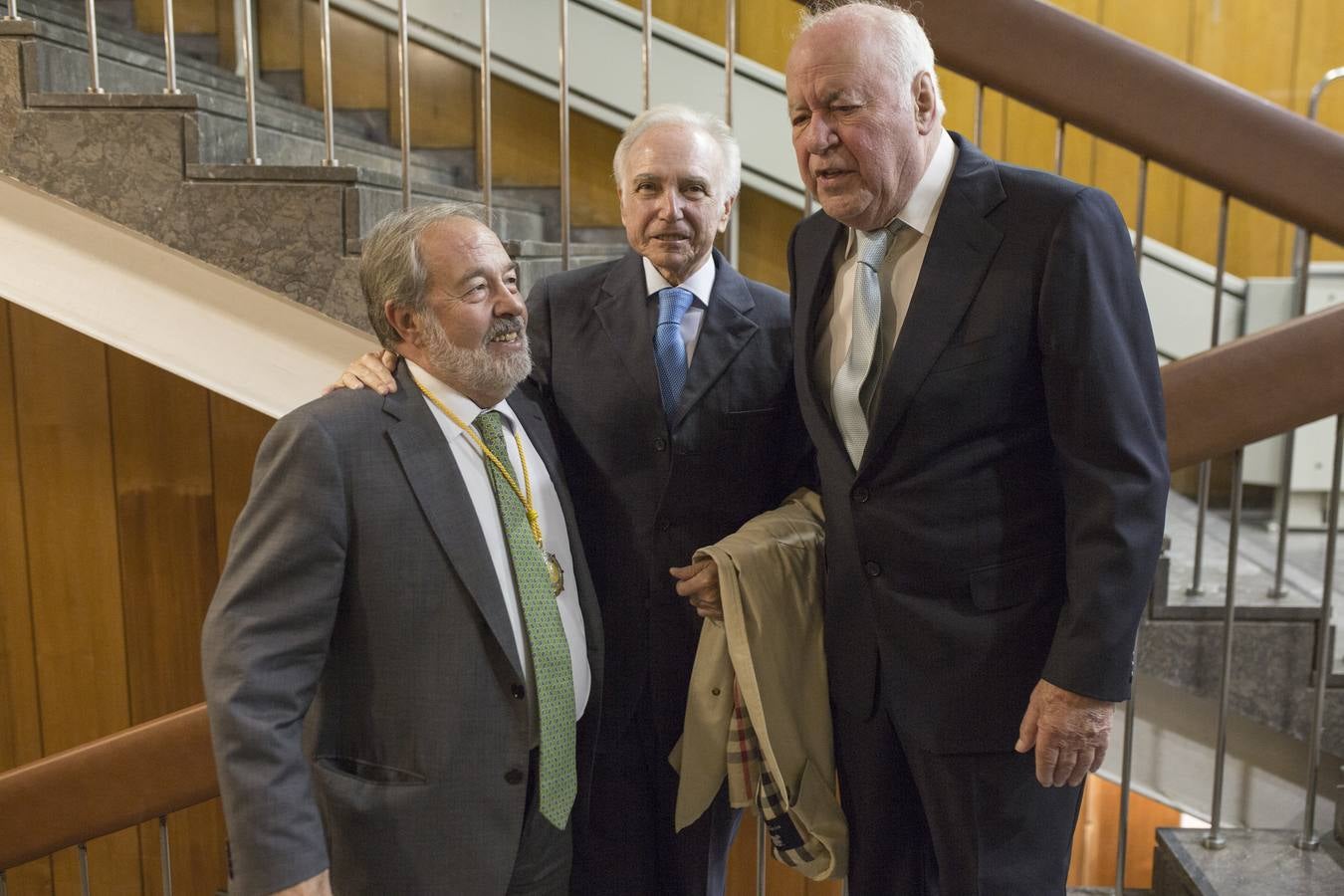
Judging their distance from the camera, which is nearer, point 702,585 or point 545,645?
point 545,645

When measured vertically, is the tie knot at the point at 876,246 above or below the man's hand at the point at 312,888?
above

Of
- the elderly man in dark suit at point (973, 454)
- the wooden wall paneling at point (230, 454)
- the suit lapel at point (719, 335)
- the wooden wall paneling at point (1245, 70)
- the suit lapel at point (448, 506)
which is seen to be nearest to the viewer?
the elderly man in dark suit at point (973, 454)

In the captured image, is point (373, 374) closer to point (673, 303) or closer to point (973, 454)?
point (673, 303)

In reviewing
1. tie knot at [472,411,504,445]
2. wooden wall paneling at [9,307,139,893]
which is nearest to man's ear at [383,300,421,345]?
tie knot at [472,411,504,445]

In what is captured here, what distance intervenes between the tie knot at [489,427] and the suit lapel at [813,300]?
42cm

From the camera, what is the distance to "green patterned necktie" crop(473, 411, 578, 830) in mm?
1393

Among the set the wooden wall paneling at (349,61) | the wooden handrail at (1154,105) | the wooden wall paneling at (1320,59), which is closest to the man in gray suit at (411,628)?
the wooden handrail at (1154,105)

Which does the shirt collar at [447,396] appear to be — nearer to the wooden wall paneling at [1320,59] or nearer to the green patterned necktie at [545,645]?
the green patterned necktie at [545,645]

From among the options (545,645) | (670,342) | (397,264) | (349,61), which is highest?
(349,61)

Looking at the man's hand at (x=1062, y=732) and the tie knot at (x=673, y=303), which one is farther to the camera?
the tie knot at (x=673, y=303)

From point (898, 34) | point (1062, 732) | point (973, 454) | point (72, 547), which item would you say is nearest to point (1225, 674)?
point (1062, 732)

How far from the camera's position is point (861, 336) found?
1361 mm

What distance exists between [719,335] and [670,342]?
8 centimetres

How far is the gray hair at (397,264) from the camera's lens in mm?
1399
